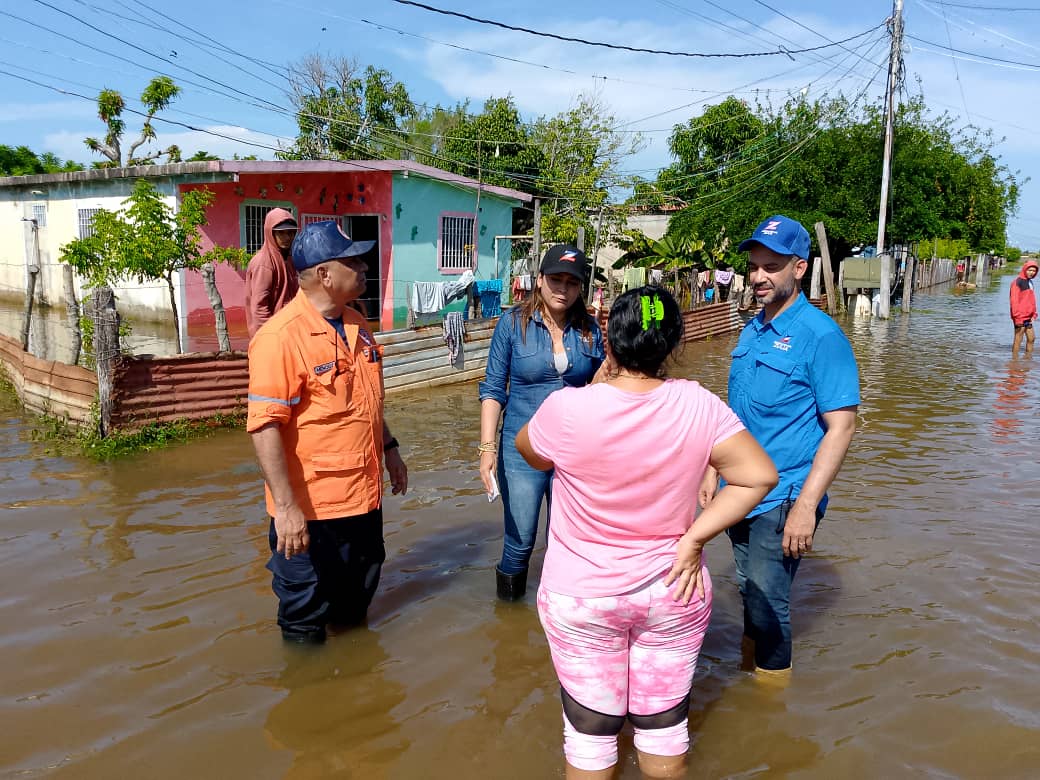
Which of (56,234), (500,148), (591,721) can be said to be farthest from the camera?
(500,148)

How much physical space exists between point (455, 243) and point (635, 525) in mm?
16362

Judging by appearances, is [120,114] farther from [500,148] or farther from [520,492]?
[520,492]

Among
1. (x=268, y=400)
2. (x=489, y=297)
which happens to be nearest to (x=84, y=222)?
(x=489, y=297)

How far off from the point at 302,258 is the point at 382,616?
2028 millimetres

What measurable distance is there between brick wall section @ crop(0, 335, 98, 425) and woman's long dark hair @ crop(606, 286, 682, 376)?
Answer: 635cm

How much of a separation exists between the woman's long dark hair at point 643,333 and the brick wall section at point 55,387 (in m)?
6.35

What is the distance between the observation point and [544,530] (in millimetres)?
5629

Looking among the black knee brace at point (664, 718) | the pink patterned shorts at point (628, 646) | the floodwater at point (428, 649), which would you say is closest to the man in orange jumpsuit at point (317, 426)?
the floodwater at point (428, 649)

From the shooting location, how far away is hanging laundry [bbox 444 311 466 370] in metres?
10.7

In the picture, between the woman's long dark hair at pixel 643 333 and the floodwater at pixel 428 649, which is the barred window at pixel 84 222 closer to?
the floodwater at pixel 428 649

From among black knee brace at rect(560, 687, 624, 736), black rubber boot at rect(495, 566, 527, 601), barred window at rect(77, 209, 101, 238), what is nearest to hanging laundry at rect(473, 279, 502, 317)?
barred window at rect(77, 209, 101, 238)

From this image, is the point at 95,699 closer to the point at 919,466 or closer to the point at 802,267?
the point at 802,267

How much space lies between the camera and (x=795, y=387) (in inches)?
121

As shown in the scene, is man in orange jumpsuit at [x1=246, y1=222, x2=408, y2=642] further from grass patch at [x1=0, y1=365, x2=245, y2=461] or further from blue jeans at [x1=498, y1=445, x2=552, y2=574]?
grass patch at [x1=0, y1=365, x2=245, y2=461]
